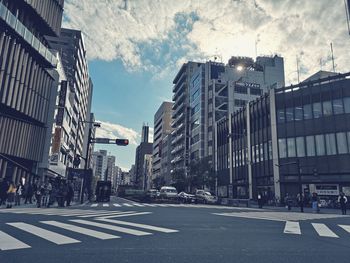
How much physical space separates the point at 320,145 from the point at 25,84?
35355mm

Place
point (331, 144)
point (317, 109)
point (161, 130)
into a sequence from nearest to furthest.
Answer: point (331, 144) → point (317, 109) → point (161, 130)

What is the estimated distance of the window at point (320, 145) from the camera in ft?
114

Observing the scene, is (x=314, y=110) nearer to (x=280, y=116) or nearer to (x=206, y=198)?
(x=280, y=116)

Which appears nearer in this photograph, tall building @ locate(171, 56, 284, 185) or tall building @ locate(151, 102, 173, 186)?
tall building @ locate(171, 56, 284, 185)

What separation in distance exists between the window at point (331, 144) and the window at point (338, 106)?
2.88 m

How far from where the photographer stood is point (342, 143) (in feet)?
109

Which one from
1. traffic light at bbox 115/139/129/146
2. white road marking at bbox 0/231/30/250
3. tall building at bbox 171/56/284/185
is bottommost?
white road marking at bbox 0/231/30/250

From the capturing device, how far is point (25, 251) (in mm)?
4883

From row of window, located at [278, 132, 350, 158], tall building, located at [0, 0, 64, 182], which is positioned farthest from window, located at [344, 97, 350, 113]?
tall building, located at [0, 0, 64, 182]

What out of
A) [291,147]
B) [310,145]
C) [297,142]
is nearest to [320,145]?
[310,145]

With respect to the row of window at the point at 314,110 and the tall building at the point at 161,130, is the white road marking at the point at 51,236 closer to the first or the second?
the row of window at the point at 314,110

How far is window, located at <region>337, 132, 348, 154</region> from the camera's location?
3303 cm

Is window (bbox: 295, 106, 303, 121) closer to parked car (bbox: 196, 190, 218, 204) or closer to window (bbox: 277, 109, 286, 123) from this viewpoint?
window (bbox: 277, 109, 286, 123)

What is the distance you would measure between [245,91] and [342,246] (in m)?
63.8
